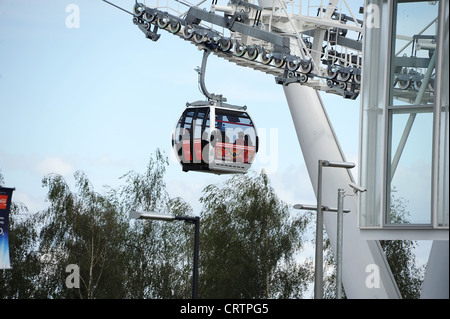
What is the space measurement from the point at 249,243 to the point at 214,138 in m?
17.3

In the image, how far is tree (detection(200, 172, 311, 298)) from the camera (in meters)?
41.5

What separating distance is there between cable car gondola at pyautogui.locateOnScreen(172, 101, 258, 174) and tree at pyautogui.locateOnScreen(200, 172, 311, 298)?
15585 millimetres

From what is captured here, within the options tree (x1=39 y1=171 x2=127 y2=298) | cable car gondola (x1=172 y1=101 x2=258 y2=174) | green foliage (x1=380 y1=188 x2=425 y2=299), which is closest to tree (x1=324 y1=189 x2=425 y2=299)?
green foliage (x1=380 y1=188 x2=425 y2=299)

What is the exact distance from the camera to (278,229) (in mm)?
42844

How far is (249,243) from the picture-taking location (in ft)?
138

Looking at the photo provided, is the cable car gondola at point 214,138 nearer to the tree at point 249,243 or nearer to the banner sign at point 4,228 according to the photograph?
the banner sign at point 4,228

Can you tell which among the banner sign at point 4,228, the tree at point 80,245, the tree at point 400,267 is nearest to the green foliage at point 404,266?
the tree at point 400,267

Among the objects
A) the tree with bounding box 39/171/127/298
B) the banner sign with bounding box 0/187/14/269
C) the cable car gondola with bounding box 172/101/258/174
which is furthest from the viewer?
the tree with bounding box 39/171/127/298

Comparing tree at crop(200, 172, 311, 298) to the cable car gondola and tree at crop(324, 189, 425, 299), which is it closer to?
tree at crop(324, 189, 425, 299)

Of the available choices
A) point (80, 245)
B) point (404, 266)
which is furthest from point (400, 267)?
point (80, 245)

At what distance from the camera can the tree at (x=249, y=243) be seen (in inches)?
1633
